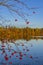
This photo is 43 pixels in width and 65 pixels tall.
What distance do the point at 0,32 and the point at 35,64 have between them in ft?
10.7

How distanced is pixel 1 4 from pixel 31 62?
13.2 ft

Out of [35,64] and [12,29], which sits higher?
[12,29]

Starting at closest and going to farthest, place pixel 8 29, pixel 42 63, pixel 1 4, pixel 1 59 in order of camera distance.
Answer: pixel 1 4
pixel 8 29
pixel 1 59
pixel 42 63

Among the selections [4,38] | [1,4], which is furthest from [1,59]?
[1,4]

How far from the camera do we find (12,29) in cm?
332

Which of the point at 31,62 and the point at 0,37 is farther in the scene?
the point at 31,62

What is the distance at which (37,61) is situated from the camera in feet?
22.7

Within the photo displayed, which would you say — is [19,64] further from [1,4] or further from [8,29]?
[1,4]

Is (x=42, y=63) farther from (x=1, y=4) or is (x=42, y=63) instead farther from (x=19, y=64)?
(x=1, y=4)

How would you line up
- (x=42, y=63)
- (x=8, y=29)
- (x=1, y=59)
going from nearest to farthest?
(x=8, y=29) → (x=1, y=59) → (x=42, y=63)

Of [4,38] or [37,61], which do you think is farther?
[37,61]

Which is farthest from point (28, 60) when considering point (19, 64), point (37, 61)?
point (19, 64)

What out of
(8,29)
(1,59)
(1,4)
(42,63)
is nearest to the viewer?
(1,4)

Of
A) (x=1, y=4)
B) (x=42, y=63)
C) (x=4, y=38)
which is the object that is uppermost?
(x=1, y=4)
